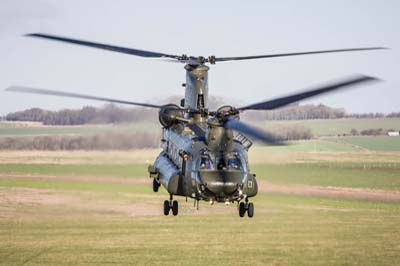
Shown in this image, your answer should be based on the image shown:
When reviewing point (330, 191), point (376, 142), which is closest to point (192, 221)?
point (330, 191)

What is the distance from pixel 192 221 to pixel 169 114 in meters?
86.7

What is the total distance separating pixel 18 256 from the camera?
107688 millimetres

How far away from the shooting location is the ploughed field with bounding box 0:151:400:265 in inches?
4270

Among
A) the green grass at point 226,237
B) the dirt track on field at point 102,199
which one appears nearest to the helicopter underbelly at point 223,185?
the green grass at point 226,237

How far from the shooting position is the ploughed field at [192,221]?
108456 millimetres

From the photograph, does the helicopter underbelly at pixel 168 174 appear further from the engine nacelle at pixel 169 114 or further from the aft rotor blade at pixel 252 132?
the aft rotor blade at pixel 252 132

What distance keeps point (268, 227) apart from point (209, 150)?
90467mm

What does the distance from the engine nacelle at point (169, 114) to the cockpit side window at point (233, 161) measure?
205 inches

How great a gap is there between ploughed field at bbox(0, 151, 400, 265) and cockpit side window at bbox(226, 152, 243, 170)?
56877 millimetres

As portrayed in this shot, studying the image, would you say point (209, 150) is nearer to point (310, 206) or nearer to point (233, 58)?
point (233, 58)

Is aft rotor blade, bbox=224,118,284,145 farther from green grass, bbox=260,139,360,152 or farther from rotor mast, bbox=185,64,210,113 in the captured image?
green grass, bbox=260,139,360,152

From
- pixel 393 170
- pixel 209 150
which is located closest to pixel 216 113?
pixel 209 150

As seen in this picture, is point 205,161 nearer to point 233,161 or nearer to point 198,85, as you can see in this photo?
point 233,161

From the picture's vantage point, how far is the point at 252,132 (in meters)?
31.9
